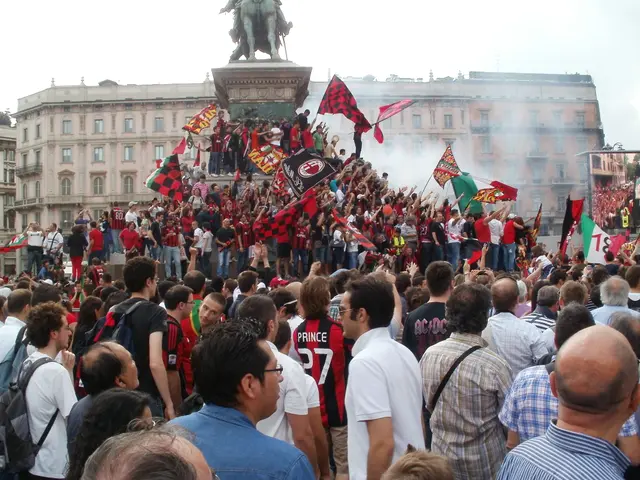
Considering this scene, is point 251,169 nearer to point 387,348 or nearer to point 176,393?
point 176,393

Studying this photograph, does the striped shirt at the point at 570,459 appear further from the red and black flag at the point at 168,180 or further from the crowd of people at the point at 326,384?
the red and black flag at the point at 168,180

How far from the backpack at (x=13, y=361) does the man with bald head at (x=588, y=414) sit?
13.7ft

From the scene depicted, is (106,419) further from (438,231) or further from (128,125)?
(128,125)

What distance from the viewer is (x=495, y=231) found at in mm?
19172

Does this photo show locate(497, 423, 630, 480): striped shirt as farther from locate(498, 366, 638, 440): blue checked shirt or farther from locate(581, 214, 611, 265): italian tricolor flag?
locate(581, 214, 611, 265): italian tricolor flag

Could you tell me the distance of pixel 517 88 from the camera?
7531cm

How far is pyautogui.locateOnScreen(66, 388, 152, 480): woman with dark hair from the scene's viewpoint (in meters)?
3.00

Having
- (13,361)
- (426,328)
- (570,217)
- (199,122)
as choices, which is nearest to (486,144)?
(199,122)

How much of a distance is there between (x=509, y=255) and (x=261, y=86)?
1014 cm

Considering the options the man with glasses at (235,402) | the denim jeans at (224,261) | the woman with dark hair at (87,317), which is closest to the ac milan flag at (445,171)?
the denim jeans at (224,261)

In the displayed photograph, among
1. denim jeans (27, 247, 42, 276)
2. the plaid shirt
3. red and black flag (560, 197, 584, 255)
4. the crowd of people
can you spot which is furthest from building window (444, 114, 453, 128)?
the plaid shirt

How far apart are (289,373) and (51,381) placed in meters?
1.39

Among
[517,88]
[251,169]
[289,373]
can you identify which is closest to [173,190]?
[251,169]

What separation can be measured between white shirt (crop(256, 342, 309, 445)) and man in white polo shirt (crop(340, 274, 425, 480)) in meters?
0.40
